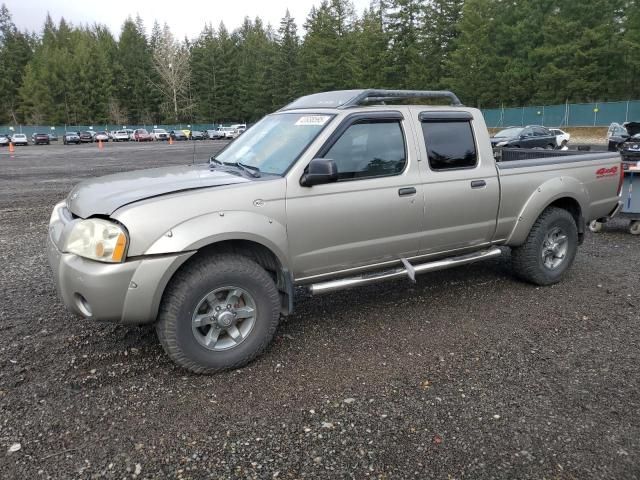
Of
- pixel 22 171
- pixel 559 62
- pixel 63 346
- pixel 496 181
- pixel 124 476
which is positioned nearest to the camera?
pixel 124 476

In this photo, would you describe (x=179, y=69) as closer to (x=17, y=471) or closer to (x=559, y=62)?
(x=559, y=62)

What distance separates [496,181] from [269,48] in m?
88.6

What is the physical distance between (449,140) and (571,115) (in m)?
48.1

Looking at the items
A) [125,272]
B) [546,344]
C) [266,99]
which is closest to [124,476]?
[125,272]

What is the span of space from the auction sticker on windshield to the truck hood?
0.79 m

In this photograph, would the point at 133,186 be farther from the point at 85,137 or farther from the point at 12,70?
the point at 12,70

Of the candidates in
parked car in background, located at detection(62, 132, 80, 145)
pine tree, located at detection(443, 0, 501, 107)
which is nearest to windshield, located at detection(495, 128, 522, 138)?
pine tree, located at detection(443, 0, 501, 107)

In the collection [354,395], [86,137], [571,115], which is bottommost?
[354,395]

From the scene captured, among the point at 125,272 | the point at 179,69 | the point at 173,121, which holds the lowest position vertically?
the point at 125,272

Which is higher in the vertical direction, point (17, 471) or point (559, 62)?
point (559, 62)

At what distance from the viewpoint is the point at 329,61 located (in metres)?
74.7

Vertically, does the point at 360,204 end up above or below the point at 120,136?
below

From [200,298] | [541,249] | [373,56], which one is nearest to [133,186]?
[200,298]

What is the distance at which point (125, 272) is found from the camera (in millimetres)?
3334
